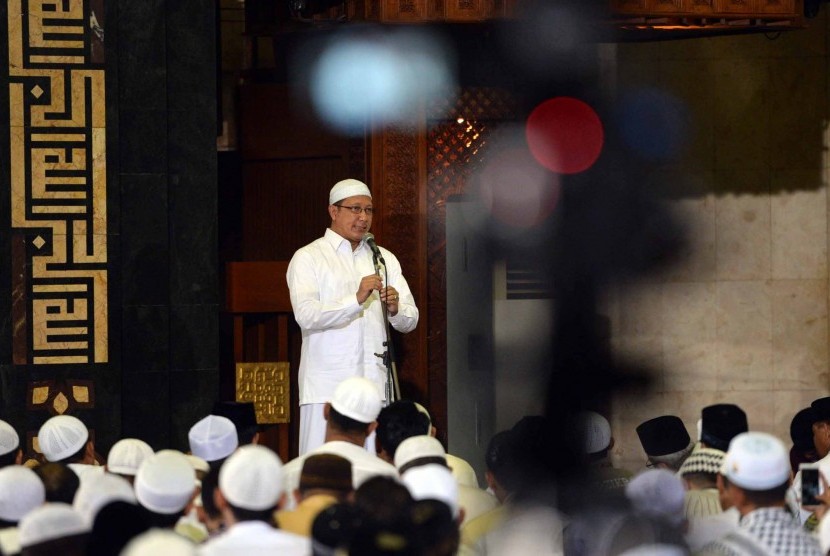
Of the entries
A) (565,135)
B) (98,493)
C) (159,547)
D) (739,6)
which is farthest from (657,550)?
(565,135)

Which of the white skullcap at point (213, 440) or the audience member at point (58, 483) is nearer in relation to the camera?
the audience member at point (58, 483)

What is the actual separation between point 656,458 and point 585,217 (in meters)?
3.78

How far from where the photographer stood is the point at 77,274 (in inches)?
300

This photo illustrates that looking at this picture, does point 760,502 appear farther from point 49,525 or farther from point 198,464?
point 198,464

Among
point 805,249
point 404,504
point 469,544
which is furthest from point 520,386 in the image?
point 404,504

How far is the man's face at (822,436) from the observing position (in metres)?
6.78

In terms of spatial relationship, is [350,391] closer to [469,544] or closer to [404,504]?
[469,544]

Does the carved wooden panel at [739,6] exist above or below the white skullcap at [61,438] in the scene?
above

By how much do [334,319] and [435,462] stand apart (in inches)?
83.0

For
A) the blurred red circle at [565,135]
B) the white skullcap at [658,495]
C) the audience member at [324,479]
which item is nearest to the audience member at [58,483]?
A: the audience member at [324,479]

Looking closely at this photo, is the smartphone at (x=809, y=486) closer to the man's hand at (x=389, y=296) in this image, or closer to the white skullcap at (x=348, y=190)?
the man's hand at (x=389, y=296)

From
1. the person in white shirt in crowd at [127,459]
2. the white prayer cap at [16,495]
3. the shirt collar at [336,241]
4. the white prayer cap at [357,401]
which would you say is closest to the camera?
the white prayer cap at [16,495]

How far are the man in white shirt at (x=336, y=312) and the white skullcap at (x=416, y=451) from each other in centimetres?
182

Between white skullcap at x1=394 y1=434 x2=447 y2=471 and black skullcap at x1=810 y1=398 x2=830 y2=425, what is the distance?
234cm
